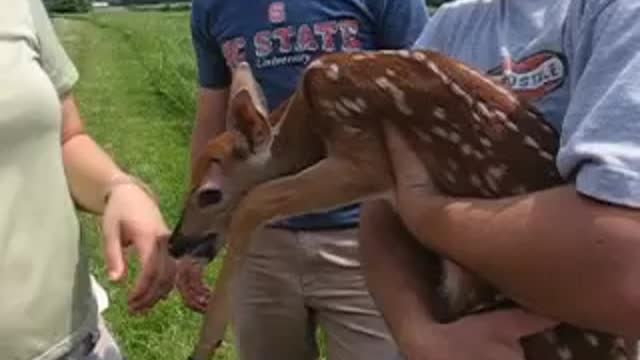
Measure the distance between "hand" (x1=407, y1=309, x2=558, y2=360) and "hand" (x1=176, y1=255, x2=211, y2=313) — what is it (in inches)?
29.4

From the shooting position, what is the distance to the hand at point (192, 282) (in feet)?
8.59

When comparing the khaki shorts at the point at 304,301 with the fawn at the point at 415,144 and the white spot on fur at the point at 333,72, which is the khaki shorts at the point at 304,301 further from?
the white spot on fur at the point at 333,72

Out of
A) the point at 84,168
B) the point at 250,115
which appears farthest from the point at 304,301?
the point at 250,115

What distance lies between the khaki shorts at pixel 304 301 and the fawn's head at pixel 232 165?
1165mm

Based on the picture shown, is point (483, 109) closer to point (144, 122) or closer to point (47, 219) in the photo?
point (47, 219)

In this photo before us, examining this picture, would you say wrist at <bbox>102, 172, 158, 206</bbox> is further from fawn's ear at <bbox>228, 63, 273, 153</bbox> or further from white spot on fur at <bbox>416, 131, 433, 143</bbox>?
white spot on fur at <bbox>416, 131, 433, 143</bbox>

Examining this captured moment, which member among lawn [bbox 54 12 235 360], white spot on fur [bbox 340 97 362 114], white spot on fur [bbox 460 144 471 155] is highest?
white spot on fur [bbox 340 97 362 114]

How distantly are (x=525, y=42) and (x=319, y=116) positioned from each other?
1.09 feet

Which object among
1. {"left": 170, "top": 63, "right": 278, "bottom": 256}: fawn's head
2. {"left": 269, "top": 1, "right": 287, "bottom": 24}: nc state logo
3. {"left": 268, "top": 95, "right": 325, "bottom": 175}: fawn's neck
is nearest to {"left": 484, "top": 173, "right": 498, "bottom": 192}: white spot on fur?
{"left": 268, "top": 95, "right": 325, "bottom": 175}: fawn's neck

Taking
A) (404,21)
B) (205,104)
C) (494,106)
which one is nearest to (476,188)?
(494,106)

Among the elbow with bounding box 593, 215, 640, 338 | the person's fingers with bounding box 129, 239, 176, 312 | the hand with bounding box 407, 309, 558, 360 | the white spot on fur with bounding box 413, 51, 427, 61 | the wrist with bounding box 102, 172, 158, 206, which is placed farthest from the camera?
the wrist with bounding box 102, 172, 158, 206

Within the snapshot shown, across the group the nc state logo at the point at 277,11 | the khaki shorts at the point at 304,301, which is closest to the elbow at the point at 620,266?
the khaki shorts at the point at 304,301

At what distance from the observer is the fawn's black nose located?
2354mm

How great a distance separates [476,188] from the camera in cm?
195
